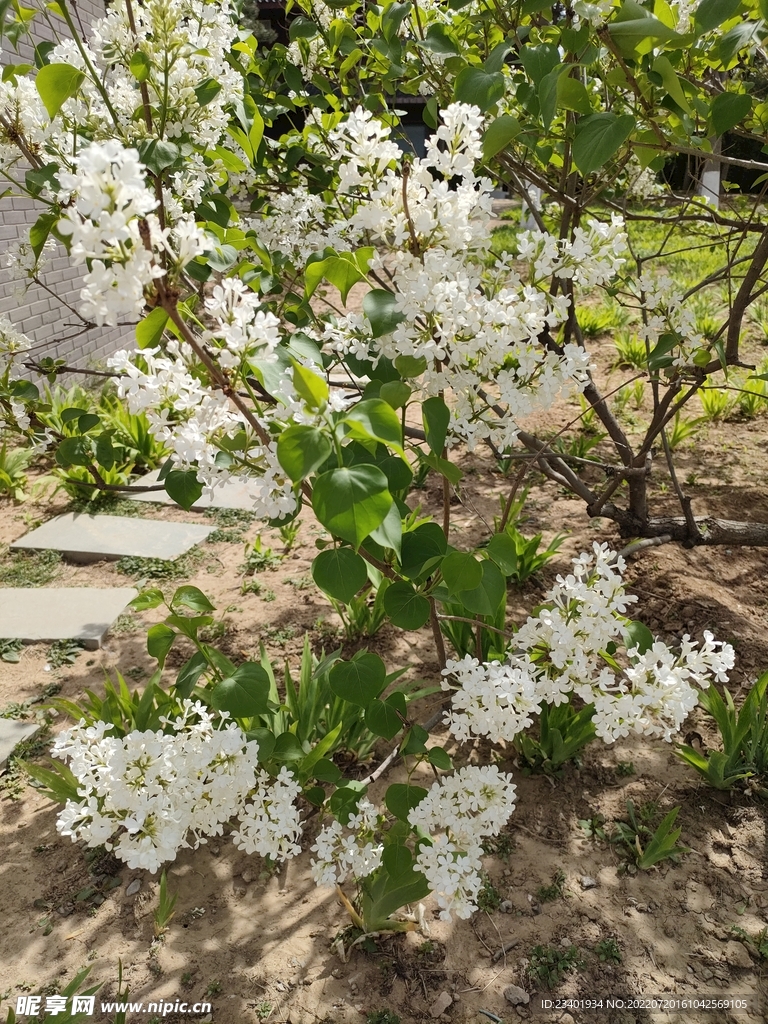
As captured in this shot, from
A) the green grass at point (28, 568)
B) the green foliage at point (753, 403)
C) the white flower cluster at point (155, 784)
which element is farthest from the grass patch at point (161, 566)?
the green foliage at point (753, 403)

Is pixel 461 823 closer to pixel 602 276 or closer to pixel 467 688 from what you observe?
pixel 467 688

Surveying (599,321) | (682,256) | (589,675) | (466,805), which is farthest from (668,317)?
(682,256)

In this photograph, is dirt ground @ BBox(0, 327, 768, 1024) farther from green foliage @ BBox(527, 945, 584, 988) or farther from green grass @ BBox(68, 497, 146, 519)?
green grass @ BBox(68, 497, 146, 519)

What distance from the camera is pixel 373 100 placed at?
2.34 meters

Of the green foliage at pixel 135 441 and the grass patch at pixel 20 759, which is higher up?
the green foliage at pixel 135 441

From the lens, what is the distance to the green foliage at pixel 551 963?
Result: 1.58m

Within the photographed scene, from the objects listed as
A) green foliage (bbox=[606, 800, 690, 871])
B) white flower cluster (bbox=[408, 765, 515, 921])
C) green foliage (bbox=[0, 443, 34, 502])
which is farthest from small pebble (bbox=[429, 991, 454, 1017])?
green foliage (bbox=[0, 443, 34, 502])

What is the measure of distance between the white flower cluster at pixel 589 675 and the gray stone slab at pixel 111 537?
224cm

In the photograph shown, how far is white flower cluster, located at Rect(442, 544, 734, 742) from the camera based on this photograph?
125 cm

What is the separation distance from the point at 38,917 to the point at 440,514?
2.17 m

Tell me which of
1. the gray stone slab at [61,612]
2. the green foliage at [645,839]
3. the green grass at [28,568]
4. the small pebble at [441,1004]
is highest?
the green grass at [28,568]

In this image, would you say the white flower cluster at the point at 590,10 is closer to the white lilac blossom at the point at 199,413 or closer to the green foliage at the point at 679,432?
the white lilac blossom at the point at 199,413

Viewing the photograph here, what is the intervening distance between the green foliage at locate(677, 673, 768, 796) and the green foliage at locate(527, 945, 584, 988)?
57 cm

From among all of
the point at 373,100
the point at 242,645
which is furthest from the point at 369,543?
the point at 373,100
